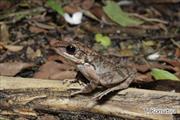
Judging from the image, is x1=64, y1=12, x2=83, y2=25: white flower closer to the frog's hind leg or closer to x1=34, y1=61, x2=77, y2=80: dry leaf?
x1=34, y1=61, x2=77, y2=80: dry leaf

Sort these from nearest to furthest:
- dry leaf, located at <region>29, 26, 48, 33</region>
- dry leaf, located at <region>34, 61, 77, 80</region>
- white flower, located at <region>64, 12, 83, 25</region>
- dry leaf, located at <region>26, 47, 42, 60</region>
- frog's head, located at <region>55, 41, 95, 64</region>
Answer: frog's head, located at <region>55, 41, 95, 64</region>, dry leaf, located at <region>34, 61, 77, 80</region>, dry leaf, located at <region>26, 47, 42, 60</region>, dry leaf, located at <region>29, 26, 48, 33</region>, white flower, located at <region>64, 12, 83, 25</region>

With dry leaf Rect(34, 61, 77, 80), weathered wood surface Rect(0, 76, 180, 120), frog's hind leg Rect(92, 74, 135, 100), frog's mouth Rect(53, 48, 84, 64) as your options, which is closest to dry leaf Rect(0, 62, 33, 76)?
dry leaf Rect(34, 61, 77, 80)

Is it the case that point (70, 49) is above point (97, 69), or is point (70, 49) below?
above

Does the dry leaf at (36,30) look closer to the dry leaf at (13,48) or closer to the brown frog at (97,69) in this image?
the dry leaf at (13,48)

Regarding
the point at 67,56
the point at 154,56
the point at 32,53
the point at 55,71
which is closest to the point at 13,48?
the point at 32,53

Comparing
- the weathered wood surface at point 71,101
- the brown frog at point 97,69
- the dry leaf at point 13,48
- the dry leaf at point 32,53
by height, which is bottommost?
the weathered wood surface at point 71,101

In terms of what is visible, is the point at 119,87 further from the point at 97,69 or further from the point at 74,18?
the point at 74,18

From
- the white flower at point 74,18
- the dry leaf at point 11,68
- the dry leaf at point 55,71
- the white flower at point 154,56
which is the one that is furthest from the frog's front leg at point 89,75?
the white flower at point 74,18

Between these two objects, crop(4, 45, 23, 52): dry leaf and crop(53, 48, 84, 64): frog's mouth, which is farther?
crop(4, 45, 23, 52): dry leaf
